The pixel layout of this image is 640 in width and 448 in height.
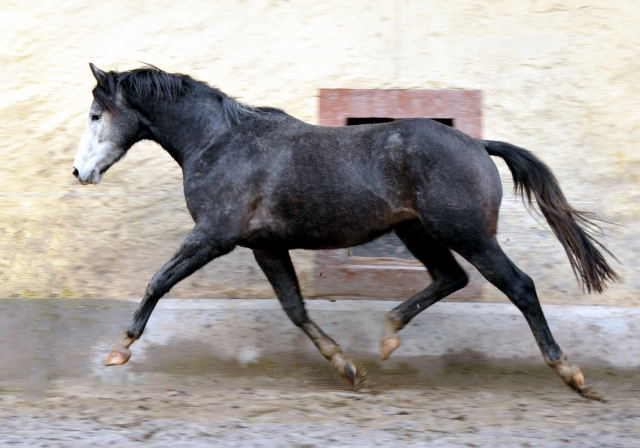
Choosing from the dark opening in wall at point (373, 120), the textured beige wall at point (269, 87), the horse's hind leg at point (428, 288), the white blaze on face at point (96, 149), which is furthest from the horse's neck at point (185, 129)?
the dark opening in wall at point (373, 120)

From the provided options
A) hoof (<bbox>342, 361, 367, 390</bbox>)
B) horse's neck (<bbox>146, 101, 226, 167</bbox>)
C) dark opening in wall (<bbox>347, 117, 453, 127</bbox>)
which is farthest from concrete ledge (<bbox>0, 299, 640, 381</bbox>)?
dark opening in wall (<bbox>347, 117, 453, 127</bbox>)

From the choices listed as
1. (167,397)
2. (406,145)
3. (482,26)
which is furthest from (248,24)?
(167,397)

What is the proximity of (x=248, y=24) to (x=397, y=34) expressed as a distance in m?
1.19

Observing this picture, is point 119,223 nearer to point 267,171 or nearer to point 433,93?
point 267,171

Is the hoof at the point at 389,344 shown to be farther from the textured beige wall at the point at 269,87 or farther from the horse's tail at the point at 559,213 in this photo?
the horse's tail at the point at 559,213

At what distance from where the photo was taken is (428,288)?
19.0 feet

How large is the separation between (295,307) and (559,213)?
1754 mm

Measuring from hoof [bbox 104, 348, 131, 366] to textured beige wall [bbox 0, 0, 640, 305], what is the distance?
1178 millimetres

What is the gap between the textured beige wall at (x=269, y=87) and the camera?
21.8 ft

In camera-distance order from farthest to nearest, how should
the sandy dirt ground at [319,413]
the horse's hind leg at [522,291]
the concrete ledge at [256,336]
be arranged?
the concrete ledge at [256,336] → the horse's hind leg at [522,291] → the sandy dirt ground at [319,413]

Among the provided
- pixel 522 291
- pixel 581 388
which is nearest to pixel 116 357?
pixel 522 291

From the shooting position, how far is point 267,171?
5.55m

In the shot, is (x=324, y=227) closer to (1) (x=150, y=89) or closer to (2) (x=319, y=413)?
(2) (x=319, y=413)

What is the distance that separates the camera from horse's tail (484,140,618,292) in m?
5.53
